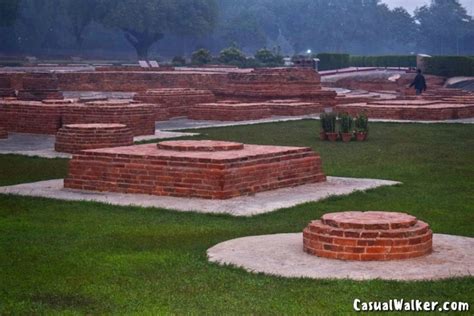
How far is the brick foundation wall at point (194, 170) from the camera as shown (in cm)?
858

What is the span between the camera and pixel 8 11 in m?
49.6

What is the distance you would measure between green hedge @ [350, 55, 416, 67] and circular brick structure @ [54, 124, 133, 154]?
3380 cm

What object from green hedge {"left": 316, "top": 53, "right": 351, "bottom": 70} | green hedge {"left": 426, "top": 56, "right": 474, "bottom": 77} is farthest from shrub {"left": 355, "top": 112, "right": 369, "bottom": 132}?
green hedge {"left": 316, "top": 53, "right": 351, "bottom": 70}

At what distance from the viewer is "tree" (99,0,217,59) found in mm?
55484

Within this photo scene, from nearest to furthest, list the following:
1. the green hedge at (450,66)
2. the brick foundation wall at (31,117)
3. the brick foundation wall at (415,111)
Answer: the brick foundation wall at (31,117) < the brick foundation wall at (415,111) < the green hedge at (450,66)

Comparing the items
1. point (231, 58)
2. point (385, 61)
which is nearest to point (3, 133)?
point (231, 58)

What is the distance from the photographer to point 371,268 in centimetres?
573

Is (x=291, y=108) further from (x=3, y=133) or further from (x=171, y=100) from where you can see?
(x=3, y=133)

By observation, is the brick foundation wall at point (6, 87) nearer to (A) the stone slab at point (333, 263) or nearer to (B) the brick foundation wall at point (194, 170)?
(B) the brick foundation wall at point (194, 170)

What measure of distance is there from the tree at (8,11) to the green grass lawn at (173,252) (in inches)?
1529

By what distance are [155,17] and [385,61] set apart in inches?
559

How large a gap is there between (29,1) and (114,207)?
51.0m

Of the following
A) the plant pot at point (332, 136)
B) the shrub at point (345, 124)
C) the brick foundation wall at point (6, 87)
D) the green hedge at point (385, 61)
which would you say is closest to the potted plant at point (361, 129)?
the shrub at point (345, 124)

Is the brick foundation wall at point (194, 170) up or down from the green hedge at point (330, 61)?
up
